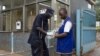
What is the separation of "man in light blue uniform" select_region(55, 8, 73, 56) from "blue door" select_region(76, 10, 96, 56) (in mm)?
4728

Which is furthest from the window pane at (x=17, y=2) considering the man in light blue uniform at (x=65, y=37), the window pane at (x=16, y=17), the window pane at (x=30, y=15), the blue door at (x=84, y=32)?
the man in light blue uniform at (x=65, y=37)

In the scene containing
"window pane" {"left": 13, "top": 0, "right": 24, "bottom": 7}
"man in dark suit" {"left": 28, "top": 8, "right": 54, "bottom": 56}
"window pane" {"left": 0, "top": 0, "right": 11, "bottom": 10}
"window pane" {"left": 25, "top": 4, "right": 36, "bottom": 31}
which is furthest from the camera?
"window pane" {"left": 0, "top": 0, "right": 11, "bottom": 10}

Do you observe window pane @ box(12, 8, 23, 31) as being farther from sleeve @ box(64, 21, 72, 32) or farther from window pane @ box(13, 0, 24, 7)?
sleeve @ box(64, 21, 72, 32)

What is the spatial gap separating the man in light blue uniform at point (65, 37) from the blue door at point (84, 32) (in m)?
4.73

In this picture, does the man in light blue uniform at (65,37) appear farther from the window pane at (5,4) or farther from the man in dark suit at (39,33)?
→ the window pane at (5,4)

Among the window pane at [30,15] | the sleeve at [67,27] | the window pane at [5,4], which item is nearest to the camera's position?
the sleeve at [67,27]

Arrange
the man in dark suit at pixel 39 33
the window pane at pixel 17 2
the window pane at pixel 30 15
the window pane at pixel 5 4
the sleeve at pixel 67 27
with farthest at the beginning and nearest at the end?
1. the window pane at pixel 5 4
2. the window pane at pixel 17 2
3. the window pane at pixel 30 15
4. the man in dark suit at pixel 39 33
5. the sleeve at pixel 67 27

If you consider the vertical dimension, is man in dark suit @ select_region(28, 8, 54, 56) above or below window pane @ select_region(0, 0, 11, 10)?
below

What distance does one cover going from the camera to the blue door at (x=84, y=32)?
33.5 ft

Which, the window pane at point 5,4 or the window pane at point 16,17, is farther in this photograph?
the window pane at point 5,4

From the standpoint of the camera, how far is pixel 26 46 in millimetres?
9945

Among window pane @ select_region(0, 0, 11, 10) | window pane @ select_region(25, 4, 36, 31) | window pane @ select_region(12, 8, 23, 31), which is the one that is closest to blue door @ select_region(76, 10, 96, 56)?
window pane @ select_region(25, 4, 36, 31)

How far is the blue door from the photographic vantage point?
33.5 ft

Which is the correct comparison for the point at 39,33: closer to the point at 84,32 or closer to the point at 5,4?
the point at 84,32
